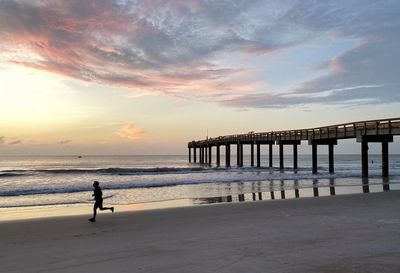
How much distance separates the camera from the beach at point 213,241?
6609 mm

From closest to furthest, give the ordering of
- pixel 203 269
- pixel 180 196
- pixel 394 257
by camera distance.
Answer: pixel 203 269, pixel 394 257, pixel 180 196

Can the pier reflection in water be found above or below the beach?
below

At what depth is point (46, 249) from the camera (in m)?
8.42

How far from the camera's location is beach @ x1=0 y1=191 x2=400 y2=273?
6.61m

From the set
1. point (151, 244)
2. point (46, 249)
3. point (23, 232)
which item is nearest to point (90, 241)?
point (46, 249)

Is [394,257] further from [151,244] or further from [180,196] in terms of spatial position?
[180,196]

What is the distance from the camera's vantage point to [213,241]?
8.50 meters

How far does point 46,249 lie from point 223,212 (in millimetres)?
6392

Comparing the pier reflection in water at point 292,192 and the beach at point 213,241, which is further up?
the beach at point 213,241

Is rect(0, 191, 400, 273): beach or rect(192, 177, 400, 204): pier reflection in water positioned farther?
rect(192, 177, 400, 204): pier reflection in water

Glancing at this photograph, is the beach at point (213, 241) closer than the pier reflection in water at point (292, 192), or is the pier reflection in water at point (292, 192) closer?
the beach at point (213, 241)

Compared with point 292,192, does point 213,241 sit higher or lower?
higher

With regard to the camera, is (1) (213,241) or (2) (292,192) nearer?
(1) (213,241)

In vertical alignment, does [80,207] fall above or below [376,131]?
below
